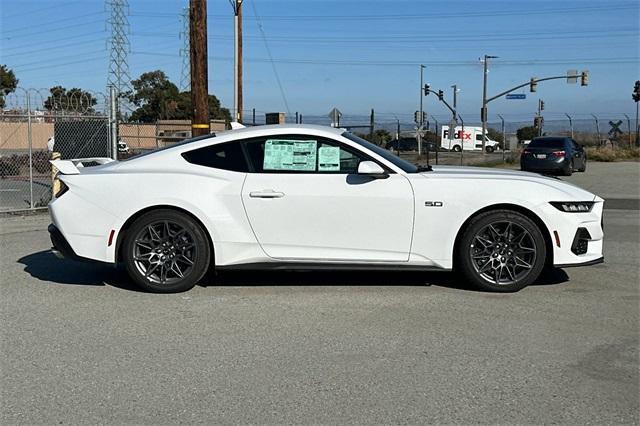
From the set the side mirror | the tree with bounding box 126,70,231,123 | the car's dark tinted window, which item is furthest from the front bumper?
the tree with bounding box 126,70,231,123

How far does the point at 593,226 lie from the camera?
6.41m

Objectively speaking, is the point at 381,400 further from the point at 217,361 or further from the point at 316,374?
the point at 217,361

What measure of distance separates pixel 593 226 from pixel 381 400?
3.41 m

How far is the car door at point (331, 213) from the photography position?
6.23 meters

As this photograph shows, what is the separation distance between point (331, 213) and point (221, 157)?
1.17 meters

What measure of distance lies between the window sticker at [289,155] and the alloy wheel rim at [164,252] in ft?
3.31

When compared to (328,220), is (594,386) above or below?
below

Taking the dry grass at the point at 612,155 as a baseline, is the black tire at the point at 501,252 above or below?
below

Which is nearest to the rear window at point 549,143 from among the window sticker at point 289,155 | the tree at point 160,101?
the window sticker at point 289,155

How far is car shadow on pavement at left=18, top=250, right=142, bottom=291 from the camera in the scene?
6.90 metres

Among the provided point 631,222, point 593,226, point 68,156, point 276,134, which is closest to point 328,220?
point 276,134

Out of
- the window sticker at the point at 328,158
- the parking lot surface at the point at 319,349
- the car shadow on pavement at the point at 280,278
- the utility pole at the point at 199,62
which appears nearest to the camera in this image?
the parking lot surface at the point at 319,349

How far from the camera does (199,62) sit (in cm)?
1376

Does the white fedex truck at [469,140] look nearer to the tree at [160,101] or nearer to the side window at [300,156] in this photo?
the tree at [160,101]
